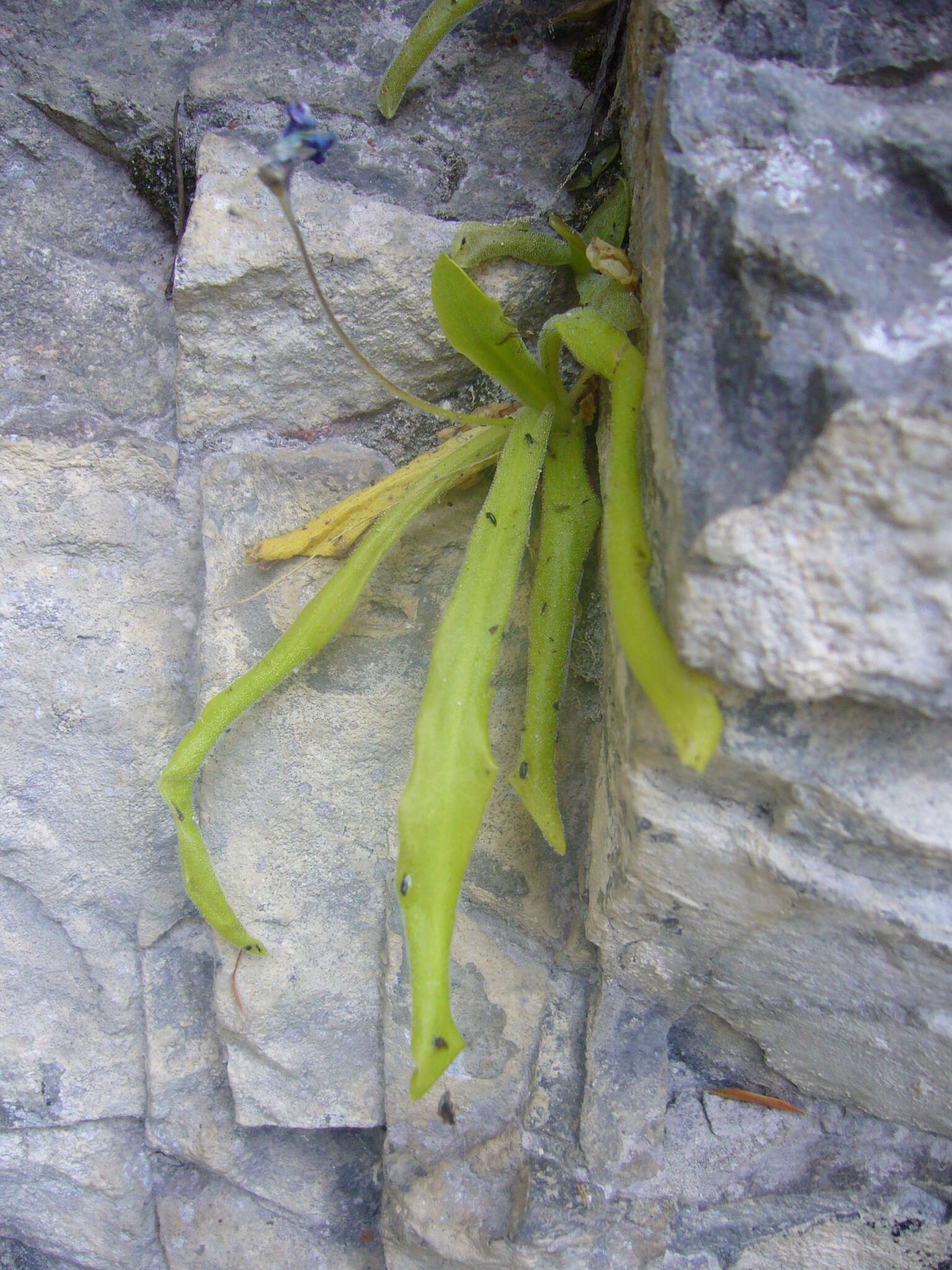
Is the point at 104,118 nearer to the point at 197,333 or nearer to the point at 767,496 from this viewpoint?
the point at 197,333

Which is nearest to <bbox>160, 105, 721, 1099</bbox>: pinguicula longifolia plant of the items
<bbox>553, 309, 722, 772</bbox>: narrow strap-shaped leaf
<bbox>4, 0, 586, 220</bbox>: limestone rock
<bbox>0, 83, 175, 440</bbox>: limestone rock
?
<bbox>553, 309, 722, 772</bbox>: narrow strap-shaped leaf

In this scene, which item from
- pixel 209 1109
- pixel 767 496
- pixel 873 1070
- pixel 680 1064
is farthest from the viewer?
pixel 209 1109

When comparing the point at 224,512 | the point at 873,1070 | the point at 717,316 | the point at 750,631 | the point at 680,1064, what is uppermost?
the point at 717,316

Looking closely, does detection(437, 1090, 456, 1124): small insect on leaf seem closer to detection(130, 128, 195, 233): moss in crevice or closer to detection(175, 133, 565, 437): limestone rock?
detection(175, 133, 565, 437): limestone rock

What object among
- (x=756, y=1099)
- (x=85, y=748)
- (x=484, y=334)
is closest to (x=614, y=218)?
(x=484, y=334)

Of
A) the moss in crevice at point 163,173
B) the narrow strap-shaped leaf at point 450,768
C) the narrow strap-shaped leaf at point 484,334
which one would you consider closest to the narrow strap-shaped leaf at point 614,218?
the narrow strap-shaped leaf at point 484,334

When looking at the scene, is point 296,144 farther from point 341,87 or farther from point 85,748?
point 85,748

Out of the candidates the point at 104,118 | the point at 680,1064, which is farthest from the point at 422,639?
the point at 104,118
